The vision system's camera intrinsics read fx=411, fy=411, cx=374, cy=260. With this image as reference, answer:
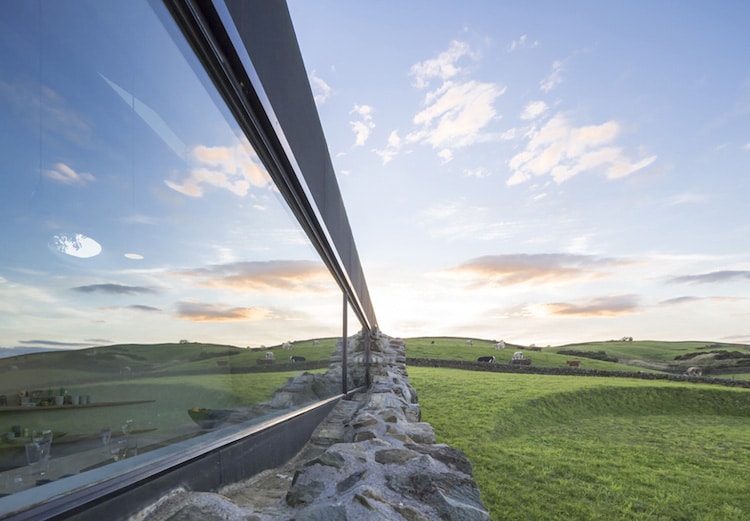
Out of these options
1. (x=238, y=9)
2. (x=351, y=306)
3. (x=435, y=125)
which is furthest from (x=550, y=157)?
(x=238, y=9)

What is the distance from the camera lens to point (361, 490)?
1.71m

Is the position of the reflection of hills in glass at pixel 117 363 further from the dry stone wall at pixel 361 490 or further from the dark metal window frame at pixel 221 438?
the dry stone wall at pixel 361 490

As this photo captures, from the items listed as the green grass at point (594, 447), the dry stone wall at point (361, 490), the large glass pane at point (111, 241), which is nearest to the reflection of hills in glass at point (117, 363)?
the large glass pane at point (111, 241)

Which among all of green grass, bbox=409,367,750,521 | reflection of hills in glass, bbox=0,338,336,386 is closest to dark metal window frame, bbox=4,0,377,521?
reflection of hills in glass, bbox=0,338,336,386

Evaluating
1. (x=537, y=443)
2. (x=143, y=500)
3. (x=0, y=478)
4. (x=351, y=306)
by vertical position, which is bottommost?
(x=537, y=443)

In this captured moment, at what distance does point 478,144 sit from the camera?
12688 millimetres

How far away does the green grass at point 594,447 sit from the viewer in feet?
17.6

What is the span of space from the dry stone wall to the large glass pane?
301 mm

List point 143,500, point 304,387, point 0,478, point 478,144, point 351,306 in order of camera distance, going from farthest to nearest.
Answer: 1. point 478,144
2. point 351,306
3. point 304,387
4. point 143,500
5. point 0,478

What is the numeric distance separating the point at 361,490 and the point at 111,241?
4.39ft

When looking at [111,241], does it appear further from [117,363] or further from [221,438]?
[221,438]

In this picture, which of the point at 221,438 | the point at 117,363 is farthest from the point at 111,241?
the point at 221,438

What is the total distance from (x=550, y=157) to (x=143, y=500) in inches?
601

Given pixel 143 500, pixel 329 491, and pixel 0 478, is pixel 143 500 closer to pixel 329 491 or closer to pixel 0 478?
pixel 0 478
